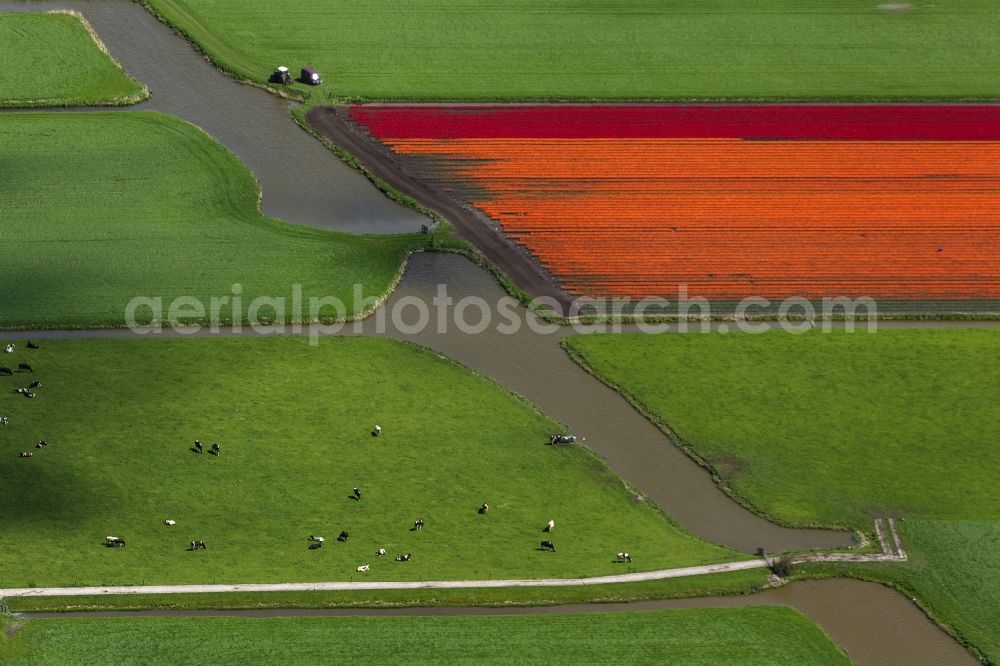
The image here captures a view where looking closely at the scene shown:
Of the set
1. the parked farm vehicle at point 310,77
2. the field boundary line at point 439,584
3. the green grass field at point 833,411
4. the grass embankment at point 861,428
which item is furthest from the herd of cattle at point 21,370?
the parked farm vehicle at point 310,77

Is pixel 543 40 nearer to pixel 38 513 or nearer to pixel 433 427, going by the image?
pixel 433 427

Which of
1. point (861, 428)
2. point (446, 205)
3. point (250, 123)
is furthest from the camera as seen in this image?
point (250, 123)

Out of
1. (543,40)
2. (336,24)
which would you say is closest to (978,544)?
(543,40)

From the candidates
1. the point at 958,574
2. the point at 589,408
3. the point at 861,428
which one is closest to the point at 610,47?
the point at 589,408

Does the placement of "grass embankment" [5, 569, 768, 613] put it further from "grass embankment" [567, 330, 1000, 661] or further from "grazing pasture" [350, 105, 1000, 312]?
"grazing pasture" [350, 105, 1000, 312]

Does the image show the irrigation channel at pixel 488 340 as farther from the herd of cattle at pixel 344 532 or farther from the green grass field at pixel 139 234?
the herd of cattle at pixel 344 532

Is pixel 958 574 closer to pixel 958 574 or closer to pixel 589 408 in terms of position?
pixel 958 574
